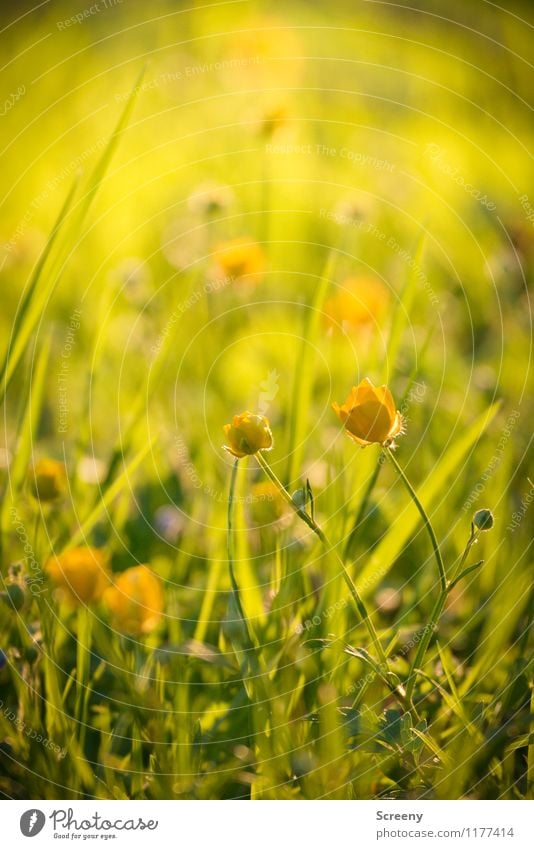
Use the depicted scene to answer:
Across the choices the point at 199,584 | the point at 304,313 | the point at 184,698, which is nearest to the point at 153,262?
the point at 304,313

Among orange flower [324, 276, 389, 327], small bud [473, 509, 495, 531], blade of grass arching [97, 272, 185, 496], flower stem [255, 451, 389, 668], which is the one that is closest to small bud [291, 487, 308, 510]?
flower stem [255, 451, 389, 668]

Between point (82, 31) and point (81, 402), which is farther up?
point (82, 31)

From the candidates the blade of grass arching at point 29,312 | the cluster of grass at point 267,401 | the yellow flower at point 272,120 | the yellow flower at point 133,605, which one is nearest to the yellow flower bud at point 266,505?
the cluster of grass at point 267,401

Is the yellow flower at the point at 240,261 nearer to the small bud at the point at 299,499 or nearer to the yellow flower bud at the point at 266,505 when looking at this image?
the yellow flower bud at the point at 266,505

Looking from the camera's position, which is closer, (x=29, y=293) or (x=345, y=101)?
(x=29, y=293)

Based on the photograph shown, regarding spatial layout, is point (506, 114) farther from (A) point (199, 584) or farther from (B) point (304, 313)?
(A) point (199, 584)
